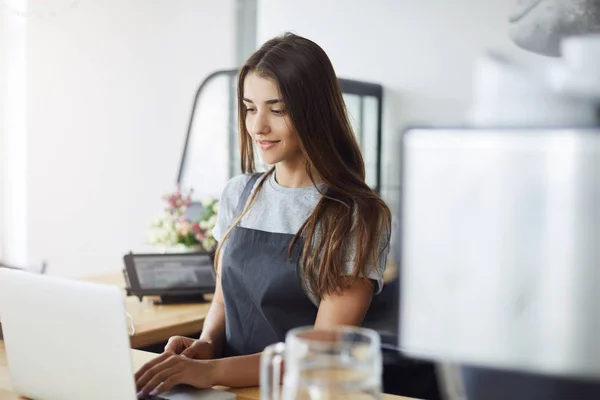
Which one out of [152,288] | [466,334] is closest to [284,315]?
[152,288]

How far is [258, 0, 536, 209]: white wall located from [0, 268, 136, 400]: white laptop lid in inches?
110

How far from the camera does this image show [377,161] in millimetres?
4438

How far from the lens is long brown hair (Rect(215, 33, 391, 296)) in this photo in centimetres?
171

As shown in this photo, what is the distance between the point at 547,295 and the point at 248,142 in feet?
4.41

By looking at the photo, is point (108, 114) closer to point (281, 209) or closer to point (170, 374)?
point (281, 209)

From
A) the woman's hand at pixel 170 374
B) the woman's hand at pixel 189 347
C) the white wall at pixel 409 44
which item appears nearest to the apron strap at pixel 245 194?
the woman's hand at pixel 189 347

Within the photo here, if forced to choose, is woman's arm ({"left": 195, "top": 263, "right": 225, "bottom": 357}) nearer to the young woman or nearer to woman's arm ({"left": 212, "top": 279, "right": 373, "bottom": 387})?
the young woman

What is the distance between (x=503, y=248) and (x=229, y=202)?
4.34ft

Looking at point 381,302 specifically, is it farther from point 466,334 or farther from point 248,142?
point 466,334

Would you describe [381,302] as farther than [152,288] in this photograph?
Yes

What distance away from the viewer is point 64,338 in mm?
1329

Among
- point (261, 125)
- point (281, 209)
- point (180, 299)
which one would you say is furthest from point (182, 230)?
point (261, 125)

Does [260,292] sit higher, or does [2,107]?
[2,107]

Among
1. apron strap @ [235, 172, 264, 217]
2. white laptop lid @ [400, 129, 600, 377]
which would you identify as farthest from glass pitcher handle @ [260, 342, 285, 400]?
apron strap @ [235, 172, 264, 217]
